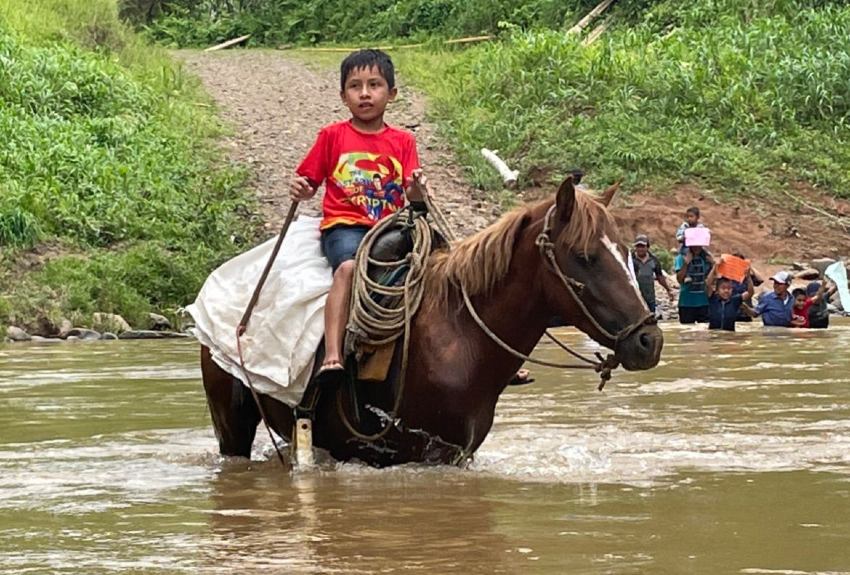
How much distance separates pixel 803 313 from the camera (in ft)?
53.4

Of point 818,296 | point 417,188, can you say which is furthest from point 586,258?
point 818,296

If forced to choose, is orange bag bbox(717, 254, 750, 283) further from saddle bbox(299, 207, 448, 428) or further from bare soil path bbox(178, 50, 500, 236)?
saddle bbox(299, 207, 448, 428)

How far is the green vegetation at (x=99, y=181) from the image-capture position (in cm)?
1738

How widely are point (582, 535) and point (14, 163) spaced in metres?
16.8

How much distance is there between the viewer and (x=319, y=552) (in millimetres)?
4969

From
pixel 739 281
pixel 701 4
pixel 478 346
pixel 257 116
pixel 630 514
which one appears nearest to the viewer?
pixel 630 514

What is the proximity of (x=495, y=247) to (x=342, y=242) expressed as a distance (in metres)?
0.75

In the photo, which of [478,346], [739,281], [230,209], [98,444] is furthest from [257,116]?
[478,346]

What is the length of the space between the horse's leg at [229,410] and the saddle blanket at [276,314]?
0.15 meters

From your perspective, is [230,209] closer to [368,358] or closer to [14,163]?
→ [14,163]

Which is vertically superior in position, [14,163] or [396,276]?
[14,163]

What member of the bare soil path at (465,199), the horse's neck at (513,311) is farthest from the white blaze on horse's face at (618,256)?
the bare soil path at (465,199)

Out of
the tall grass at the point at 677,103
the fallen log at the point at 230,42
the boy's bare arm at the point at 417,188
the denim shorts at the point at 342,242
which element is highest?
the fallen log at the point at 230,42

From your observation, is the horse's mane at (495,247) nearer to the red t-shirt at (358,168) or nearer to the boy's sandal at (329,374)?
the red t-shirt at (358,168)
